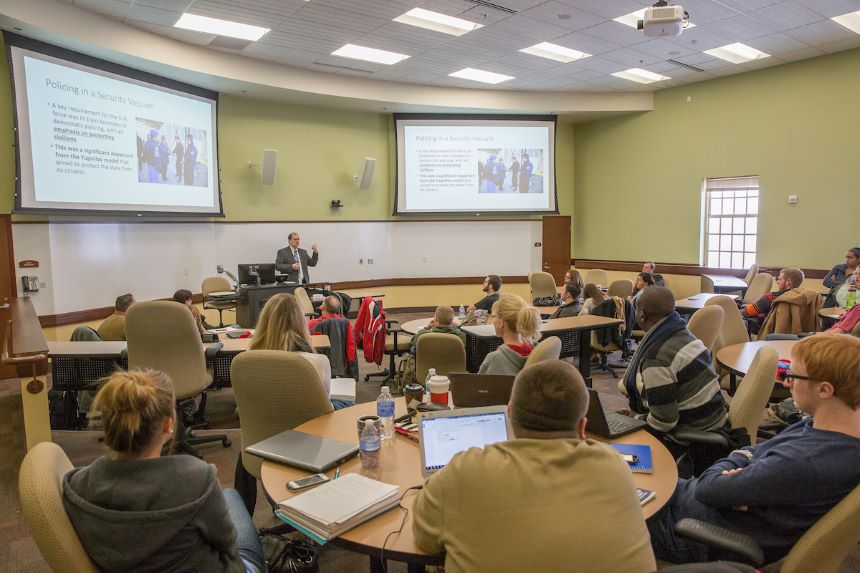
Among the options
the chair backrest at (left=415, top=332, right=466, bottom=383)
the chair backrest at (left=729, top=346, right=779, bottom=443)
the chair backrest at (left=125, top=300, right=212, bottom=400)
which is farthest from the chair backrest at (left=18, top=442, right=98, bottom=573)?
the chair backrest at (left=415, top=332, right=466, bottom=383)

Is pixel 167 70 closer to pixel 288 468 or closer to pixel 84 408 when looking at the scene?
pixel 84 408

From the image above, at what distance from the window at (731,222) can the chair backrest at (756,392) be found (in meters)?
7.85

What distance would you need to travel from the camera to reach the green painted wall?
827 cm

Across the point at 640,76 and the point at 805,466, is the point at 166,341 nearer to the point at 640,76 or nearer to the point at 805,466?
the point at 805,466

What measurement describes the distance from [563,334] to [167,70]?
643 centimetres

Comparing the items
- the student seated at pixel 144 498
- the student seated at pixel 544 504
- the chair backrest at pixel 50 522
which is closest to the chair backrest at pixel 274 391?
the student seated at pixel 144 498

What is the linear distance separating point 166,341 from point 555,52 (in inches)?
282

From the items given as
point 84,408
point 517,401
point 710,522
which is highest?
point 517,401

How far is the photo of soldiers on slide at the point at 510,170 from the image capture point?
36.6ft

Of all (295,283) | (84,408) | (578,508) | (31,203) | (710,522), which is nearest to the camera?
(578,508)

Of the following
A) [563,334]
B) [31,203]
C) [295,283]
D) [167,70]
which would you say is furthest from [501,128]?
[31,203]

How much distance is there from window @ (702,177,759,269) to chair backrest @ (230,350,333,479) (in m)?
9.12

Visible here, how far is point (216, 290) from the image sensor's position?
326 inches

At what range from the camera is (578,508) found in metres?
1.28
